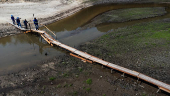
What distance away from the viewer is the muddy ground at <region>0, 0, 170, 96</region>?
389 inches

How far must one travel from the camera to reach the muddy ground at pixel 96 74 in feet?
32.4

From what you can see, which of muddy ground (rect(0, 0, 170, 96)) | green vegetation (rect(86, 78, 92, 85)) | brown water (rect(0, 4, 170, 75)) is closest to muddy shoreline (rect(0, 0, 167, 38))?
brown water (rect(0, 4, 170, 75))

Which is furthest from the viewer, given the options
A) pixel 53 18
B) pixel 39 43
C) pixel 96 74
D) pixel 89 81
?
pixel 53 18

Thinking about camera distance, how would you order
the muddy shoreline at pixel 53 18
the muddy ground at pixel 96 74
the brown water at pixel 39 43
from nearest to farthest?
the muddy ground at pixel 96 74, the brown water at pixel 39 43, the muddy shoreline at pixel 53 18

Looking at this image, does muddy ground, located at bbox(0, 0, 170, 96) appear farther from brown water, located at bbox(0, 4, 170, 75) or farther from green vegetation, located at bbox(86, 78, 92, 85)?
brown water, located at bbox(0, 4, 170, 75)

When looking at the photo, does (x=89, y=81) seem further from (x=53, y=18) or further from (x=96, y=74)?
(x=53, y=18)

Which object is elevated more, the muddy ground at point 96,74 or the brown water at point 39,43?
the brown water at point 39,43

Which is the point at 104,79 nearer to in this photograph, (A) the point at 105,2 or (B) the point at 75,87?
(B) the point at 75,87

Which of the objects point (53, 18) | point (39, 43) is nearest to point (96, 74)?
point (39, 43)

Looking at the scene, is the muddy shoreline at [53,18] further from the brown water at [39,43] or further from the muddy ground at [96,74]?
the muddy ground at [96,74]

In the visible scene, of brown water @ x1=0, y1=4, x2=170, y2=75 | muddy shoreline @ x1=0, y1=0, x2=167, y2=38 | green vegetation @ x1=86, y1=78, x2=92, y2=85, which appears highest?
muddy shoreline @ x1=0, y1=0, x2=167, y2=38

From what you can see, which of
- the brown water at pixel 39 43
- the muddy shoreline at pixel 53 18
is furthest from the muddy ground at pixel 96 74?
the muddy shoreline at pixel 53 18

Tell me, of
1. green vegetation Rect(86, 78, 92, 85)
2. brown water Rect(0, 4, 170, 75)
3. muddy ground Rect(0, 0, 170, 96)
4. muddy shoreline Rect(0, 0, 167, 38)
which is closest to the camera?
muddy ground Rect(0, 0, 170, 96)

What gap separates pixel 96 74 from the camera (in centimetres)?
1164
